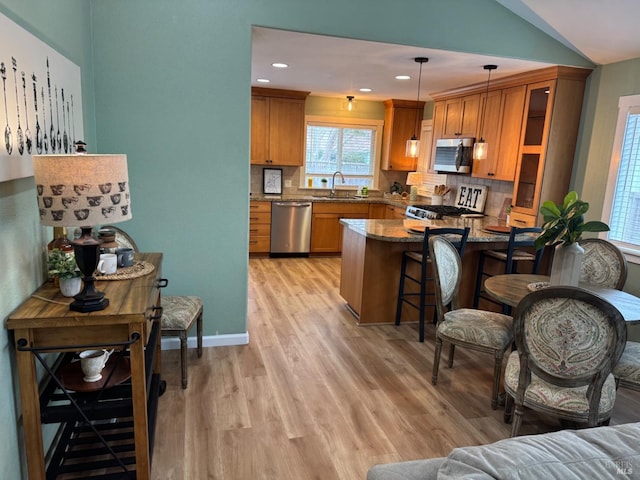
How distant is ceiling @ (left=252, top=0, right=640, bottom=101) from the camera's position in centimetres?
332

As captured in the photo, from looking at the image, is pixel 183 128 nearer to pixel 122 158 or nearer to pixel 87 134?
pixel 87 134

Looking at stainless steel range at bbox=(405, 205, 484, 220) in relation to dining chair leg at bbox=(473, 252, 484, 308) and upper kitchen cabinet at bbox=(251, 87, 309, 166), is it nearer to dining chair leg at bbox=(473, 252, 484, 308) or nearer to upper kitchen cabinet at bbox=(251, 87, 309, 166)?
dining chair leg at bbox=(473, 252, 484, 308)

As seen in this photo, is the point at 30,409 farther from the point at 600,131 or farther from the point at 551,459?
the point at 600,131

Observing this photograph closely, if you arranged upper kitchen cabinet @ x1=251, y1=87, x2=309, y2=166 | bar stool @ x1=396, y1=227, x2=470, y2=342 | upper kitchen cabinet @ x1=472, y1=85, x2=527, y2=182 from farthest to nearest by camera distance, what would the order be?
1. upper kitchen cabinet @ x1=251, y1=87, x2=309, y2=166
2. upper kitchen cabinet @ x1=472, y1=85, x2=527, y2=182
3. bar stool @ x1=396, y1=227, x2=470, y2=342

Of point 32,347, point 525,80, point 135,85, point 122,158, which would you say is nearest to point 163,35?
point 135,85

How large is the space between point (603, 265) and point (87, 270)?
3.36 m

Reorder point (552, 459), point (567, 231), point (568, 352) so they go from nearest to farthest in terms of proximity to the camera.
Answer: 1. point (552, 459)
2. point (568, 352)
3. point (567, 231)

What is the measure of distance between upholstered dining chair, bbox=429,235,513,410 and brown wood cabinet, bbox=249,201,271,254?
11.9 feet

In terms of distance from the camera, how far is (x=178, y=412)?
2.58 metres

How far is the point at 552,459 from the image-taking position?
3.35ft

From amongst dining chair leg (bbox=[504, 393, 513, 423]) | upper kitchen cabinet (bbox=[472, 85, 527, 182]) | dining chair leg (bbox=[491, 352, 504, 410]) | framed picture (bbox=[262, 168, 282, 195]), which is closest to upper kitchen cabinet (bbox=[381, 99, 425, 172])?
framed picture (bbox=[262, 168, 282, 195])

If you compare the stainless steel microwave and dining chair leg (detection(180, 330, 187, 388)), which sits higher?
the stainless steel microwave

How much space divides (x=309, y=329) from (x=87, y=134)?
234cm

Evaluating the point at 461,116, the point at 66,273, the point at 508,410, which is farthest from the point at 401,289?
the point at 66,273
